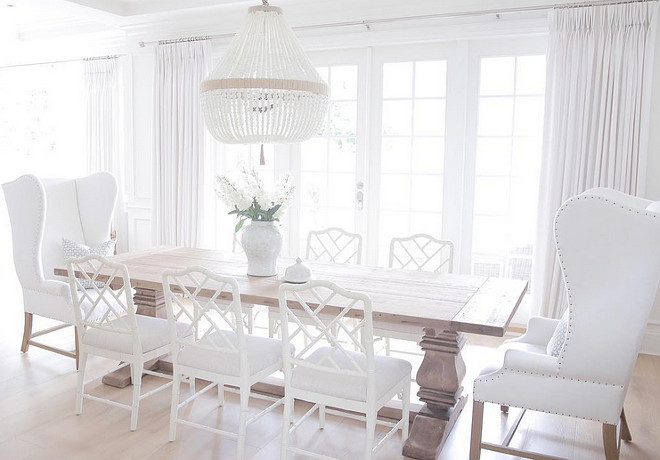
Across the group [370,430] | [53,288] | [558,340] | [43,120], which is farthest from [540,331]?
[43,120]

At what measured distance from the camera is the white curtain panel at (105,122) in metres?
6.64

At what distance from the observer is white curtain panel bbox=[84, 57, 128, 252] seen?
6641 millimetres

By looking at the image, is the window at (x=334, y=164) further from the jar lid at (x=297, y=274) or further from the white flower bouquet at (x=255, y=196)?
the jar lid at (x=297, y=274)

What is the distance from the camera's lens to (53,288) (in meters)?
3.92

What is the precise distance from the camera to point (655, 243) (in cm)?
226

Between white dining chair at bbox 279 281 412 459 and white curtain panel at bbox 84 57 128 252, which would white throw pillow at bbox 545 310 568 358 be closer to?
white dining chair at bbox 279 281 412 459

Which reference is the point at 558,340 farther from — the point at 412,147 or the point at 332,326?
the point at 412,147

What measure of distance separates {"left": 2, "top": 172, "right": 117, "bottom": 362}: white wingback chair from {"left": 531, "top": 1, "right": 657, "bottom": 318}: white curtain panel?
11.0ft

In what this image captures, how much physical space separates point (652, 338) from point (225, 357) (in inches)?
128

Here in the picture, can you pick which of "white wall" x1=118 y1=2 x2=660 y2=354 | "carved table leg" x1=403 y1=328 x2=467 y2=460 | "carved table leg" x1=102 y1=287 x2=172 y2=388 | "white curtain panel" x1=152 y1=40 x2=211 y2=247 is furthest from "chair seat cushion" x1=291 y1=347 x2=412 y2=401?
"white curtain panel" x1=152 y1=40 x2=211 y2=247

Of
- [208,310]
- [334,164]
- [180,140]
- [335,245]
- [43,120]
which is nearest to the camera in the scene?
[208,310]

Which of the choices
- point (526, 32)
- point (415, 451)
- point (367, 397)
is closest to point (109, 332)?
point (367, 397)

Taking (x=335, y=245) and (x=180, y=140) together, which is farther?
(x=180, y=140)

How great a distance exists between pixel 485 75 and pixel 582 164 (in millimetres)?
1067
